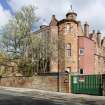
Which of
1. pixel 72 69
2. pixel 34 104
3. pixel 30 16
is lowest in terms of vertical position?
pixel 34 104

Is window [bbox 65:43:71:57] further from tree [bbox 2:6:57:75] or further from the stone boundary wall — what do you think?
the stone boundary wall

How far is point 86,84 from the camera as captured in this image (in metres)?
30.4

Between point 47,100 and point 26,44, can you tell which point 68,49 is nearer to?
point 26,44

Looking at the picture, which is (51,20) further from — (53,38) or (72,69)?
(72,69)

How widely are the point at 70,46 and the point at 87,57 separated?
184 inches

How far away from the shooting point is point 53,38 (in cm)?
4866

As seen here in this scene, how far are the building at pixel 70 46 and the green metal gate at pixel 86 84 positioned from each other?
14065 mm

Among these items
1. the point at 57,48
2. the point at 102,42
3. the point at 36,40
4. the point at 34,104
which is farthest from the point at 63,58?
the point at 34,104

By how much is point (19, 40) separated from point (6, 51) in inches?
109

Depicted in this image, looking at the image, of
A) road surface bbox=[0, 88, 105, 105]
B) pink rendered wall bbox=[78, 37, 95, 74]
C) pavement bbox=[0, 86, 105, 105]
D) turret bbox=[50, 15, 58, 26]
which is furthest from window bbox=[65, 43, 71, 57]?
road surface bbox=[0, 88, 105, 105]

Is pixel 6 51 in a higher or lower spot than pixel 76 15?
lower

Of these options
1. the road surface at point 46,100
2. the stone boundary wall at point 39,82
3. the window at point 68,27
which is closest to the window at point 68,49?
the window at point 68,27

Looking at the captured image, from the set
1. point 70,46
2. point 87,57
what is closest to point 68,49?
point 70,46

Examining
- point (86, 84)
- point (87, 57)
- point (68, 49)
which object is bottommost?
point (86, 84)
